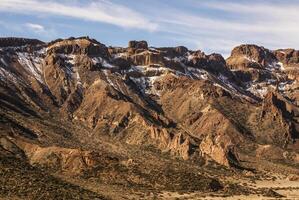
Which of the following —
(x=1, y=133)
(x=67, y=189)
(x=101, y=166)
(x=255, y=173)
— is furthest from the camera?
(x=255, y=173)

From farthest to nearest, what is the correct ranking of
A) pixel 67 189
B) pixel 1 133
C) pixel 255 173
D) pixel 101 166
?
pixel 255 173 < pixel 1 133 < pixel 101 166 < pixel 67 189

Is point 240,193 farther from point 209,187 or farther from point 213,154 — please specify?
point 213,154

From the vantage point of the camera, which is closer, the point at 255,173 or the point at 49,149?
the point at 49,149

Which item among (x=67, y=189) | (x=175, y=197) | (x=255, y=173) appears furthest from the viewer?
(x=255, y=173)

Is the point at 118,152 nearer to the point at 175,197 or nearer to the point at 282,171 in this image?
the point at 282,171

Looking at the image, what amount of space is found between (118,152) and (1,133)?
4863 cm

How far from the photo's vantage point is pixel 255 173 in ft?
613

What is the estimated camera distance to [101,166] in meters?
135

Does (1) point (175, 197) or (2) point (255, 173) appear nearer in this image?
(1) point (175, 197)

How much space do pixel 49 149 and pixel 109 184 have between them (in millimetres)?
22621

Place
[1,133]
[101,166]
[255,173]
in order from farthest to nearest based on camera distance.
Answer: [255,173] < [1,133] < [101,166]

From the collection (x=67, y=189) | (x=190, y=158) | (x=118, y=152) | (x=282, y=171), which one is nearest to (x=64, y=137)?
(x=118, y=152)

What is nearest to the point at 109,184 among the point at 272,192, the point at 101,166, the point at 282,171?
the point at 101,166

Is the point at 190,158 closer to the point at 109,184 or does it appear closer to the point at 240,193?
the point at 240,193
